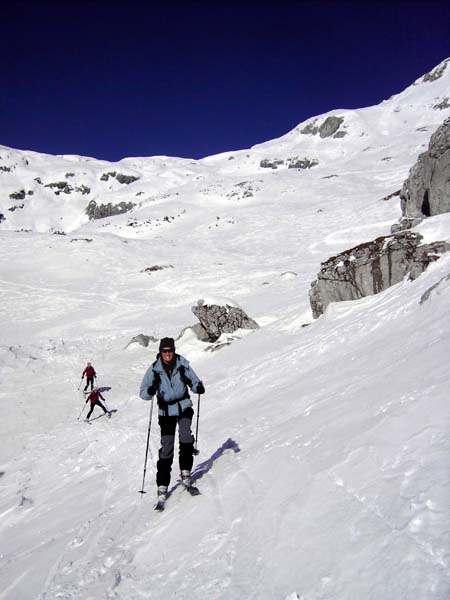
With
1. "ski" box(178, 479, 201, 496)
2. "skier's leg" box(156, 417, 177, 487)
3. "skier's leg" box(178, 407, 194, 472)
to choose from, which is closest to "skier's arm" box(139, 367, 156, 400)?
"skier's leg" box(156, 417, 177, 487)

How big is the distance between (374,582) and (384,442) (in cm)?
166

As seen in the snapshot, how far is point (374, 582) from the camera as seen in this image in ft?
8.55

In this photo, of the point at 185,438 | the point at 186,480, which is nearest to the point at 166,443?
the point at 185,438

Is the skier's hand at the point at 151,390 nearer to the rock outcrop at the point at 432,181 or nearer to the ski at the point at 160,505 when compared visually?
the ski at the point at 160,505

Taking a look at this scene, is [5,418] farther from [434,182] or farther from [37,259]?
[37,259]

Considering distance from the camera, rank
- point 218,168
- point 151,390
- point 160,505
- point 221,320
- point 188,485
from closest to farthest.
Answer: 1. point 160,505
2. point 188,485
3. point 151,390
4. point 221,320
5. point 218,168

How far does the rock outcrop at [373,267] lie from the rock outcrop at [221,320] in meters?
4.18

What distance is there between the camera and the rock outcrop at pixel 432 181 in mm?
24938

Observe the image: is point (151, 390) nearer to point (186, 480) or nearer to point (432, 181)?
point (186, 480)

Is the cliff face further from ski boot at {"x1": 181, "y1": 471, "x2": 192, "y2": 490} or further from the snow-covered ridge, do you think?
the snow-covered ridge

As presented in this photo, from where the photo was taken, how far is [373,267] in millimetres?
15719

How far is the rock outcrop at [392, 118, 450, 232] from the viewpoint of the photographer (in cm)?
2494

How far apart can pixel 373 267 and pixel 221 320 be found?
765cm

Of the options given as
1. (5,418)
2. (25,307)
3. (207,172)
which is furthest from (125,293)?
(207,172)
